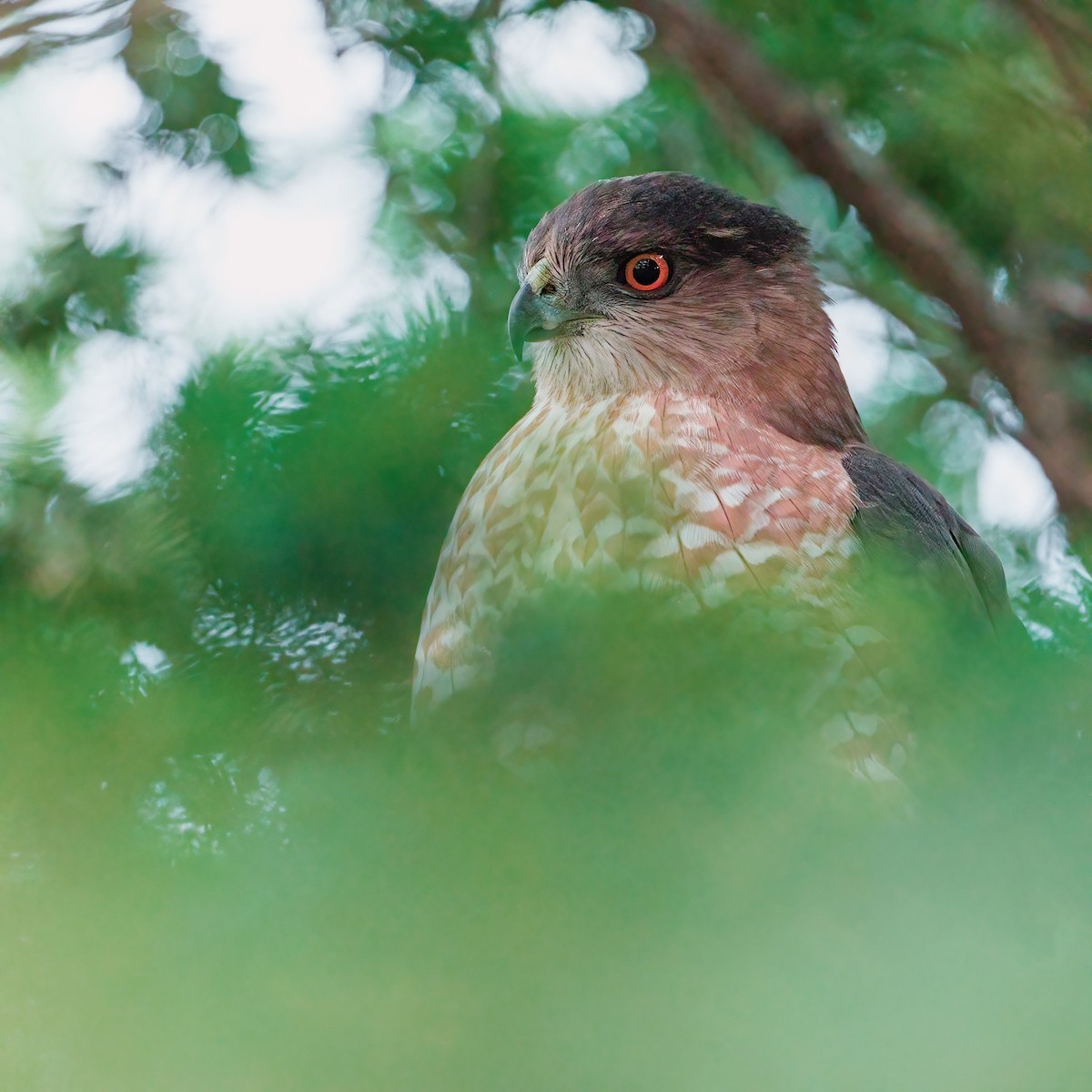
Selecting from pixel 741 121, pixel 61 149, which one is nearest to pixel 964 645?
pixel 61 149

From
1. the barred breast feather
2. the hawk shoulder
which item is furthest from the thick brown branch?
the barred breast feather

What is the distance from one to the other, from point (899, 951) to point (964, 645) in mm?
173

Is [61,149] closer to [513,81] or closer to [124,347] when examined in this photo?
[124,347]

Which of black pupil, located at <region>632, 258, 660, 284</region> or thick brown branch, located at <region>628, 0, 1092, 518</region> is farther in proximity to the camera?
black pupil, located at <region>632, 258, 660, 284</region>

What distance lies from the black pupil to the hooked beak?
0.70 ft

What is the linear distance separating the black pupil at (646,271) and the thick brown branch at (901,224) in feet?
1.36

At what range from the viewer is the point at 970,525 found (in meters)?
1.92

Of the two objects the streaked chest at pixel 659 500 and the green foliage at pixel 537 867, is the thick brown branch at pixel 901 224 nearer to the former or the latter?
the streaked chest at pixel 659 500

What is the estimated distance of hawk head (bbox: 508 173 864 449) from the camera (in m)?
1.91

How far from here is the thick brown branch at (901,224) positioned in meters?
1.55

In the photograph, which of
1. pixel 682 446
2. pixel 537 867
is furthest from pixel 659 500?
pixel 682 446

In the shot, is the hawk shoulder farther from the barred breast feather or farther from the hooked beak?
the hooked beak

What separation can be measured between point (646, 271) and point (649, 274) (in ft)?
0.03

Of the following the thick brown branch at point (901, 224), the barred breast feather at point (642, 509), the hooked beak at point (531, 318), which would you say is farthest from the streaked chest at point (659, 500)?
the thick brown branch at point (901, 224)
